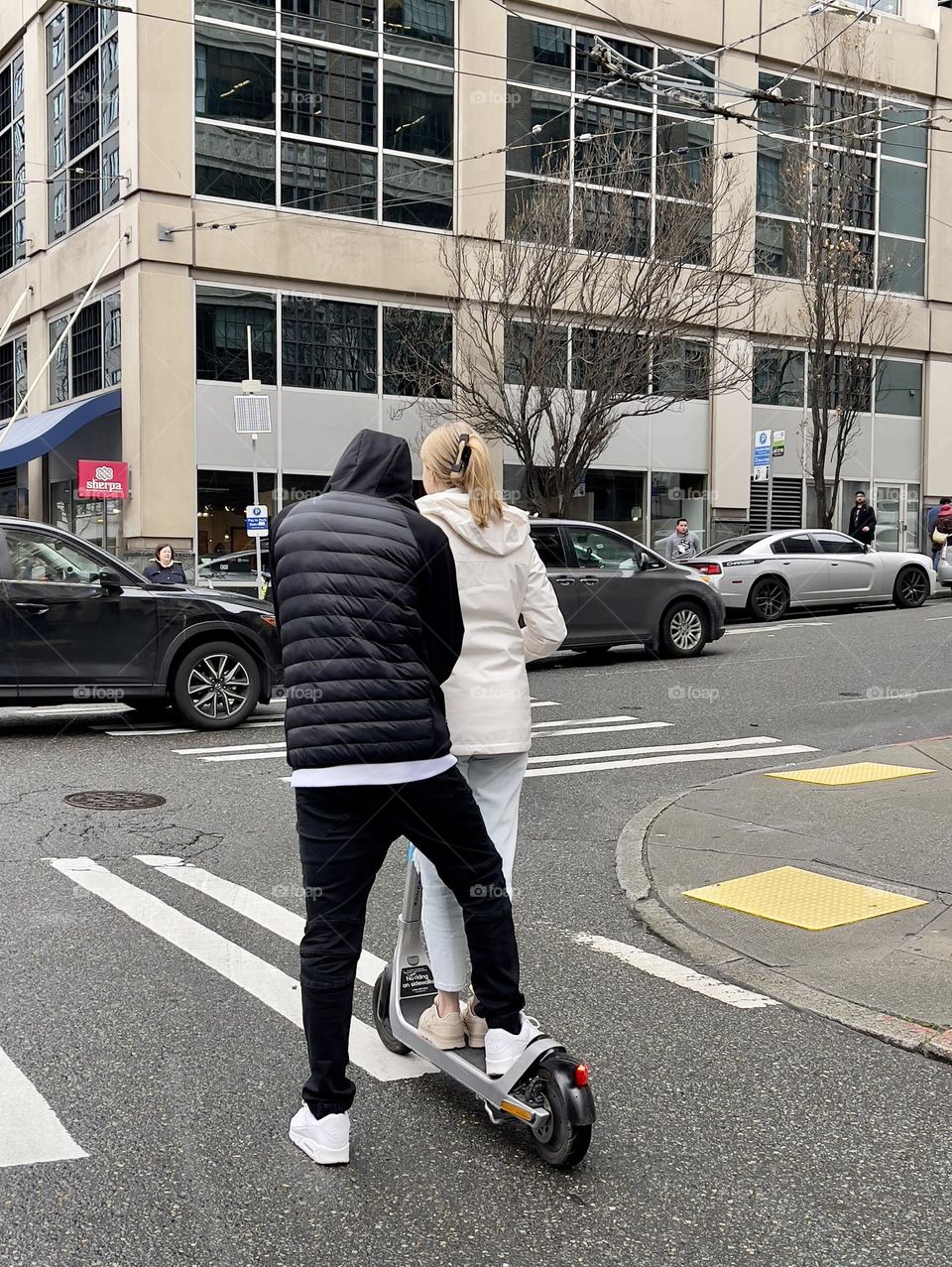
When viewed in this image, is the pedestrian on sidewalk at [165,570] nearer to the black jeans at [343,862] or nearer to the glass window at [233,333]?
the glass window at [233,333]

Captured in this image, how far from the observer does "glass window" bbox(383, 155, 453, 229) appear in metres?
26.3

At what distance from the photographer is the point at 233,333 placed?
24906mm

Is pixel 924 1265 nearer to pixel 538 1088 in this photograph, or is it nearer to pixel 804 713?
pixel 538 1088

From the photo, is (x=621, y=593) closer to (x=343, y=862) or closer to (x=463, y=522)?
(x=463, y=522)

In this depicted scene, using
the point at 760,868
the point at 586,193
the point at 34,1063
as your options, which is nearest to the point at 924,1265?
the point at 34,1063

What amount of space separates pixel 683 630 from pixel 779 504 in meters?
15.7

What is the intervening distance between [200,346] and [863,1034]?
22.1m

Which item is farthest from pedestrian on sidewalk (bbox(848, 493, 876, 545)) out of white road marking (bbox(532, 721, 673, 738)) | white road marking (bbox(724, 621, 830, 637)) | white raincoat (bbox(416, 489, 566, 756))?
white raincoat (bbox(416, 489, 566, 756))

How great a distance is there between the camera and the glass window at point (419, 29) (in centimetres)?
2598

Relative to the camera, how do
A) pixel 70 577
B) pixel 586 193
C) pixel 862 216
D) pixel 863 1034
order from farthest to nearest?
pixel 862 216, pixel 586 193, pixel 70 577, pixel 863 1034

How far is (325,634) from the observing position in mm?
3479

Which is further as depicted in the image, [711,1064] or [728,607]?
[728,607]

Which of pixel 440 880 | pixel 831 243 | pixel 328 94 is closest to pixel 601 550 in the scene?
pixel 440 880

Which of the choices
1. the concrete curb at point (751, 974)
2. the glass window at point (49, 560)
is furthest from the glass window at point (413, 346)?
the concrete curb at point (751, 974)
